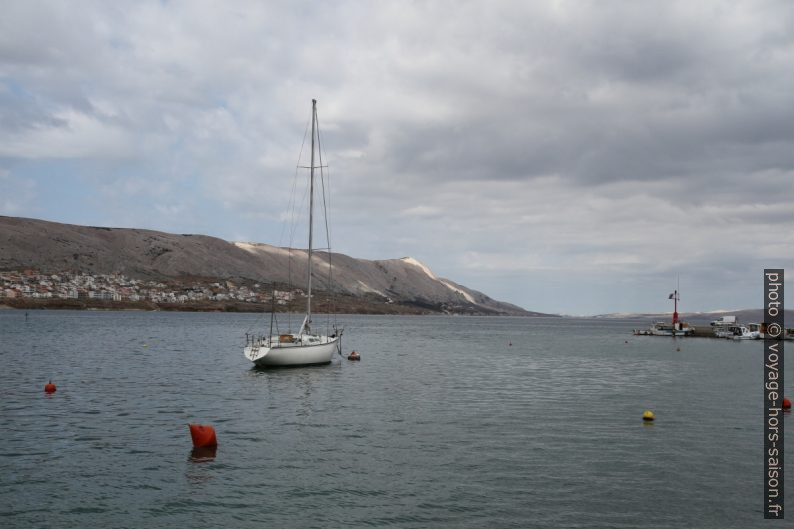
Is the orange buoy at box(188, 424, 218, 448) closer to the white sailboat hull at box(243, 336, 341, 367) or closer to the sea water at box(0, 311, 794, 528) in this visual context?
the sea water at box(0, 311, 794, 528)

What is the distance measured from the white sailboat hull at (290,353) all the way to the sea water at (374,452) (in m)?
2.22

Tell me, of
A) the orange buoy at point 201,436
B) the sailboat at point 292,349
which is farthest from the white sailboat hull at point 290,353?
the orange buoy at point 201,436

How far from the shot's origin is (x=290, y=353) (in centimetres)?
5603

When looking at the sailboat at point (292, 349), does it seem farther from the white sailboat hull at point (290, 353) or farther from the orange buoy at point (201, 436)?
the orange buoy at point (201, 436)

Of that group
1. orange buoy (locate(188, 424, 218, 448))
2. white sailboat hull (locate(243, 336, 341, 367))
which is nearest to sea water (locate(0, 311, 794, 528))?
orange buoy (locate(188, 424, 218, 448))

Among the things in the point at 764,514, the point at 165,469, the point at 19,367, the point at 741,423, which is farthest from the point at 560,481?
the point at 19,367

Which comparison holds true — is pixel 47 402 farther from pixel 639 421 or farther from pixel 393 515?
pixel 639 421

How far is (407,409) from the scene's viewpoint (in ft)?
123

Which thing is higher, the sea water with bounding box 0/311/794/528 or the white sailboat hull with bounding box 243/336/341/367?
the white sailboat hull with bounding box 243/336/341/367

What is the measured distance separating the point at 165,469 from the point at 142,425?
28.3ft

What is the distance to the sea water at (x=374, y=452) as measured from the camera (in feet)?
62.5

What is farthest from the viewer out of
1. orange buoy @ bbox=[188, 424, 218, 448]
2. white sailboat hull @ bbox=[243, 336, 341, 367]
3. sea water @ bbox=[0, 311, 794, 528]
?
white sailboat hull @ bbox=[243, 336, 341, 367]

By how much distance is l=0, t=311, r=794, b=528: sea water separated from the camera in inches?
750

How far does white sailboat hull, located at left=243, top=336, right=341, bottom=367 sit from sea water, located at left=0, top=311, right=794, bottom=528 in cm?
222
